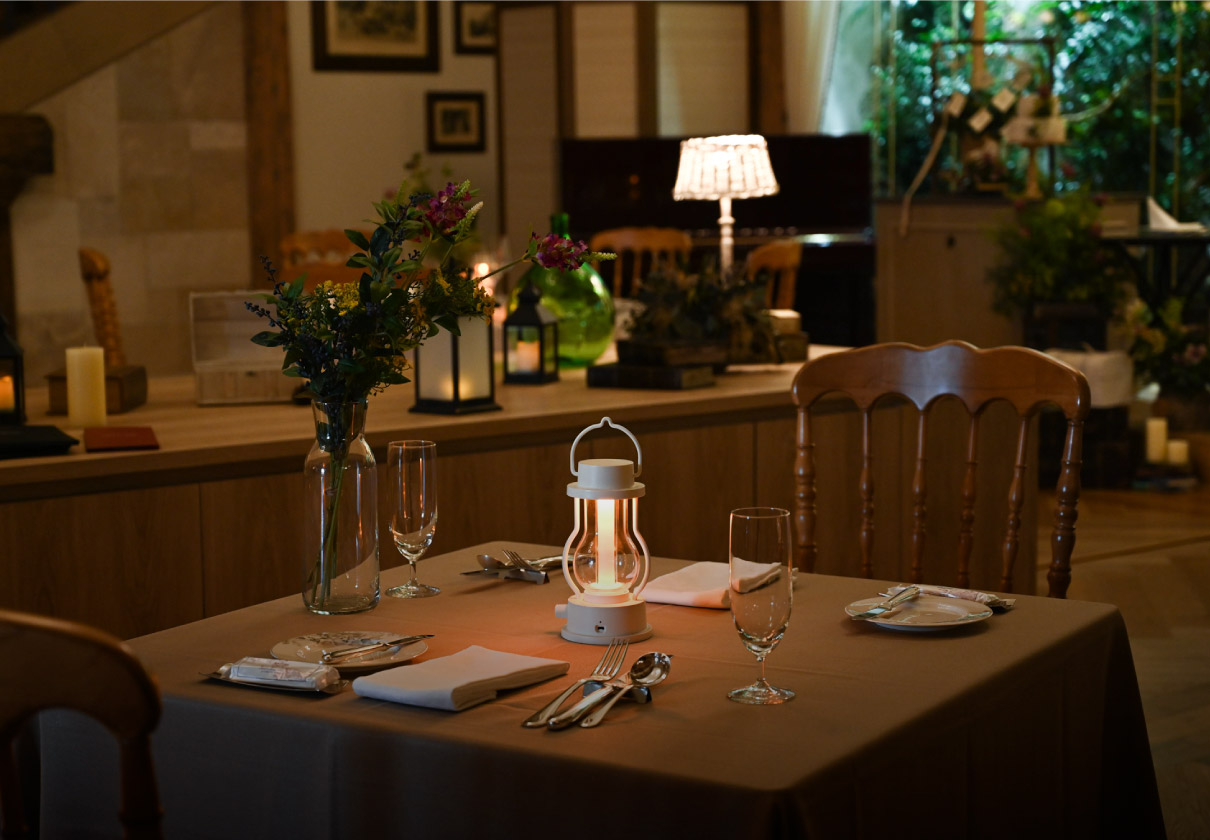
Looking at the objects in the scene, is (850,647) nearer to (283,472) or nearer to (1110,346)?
(283,472)

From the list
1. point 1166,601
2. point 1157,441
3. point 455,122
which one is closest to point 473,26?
point 455,122

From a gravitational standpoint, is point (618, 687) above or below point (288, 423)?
below

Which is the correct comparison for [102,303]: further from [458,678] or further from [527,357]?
[458,678]

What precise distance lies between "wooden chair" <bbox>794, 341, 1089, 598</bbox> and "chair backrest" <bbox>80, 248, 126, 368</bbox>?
180 centimetres

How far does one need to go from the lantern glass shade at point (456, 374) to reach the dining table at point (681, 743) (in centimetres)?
120

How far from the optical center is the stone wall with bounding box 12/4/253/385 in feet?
23.1

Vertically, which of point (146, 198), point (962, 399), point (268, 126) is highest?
point (268, 126)

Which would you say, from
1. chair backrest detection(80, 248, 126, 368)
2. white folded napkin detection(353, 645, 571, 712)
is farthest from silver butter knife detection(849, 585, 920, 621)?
chair backrest detection(80, 248, 126, 368)

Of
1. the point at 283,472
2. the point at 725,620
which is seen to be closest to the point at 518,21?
the point at 283,472

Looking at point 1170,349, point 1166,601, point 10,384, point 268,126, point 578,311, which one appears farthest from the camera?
point 268,126

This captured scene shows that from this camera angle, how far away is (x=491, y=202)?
834 cm

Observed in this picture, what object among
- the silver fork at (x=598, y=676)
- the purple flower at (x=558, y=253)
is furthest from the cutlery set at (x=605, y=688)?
the purple flower at (x=558, y=253)

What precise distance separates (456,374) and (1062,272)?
399 centimetres

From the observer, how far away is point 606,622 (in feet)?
5.45
